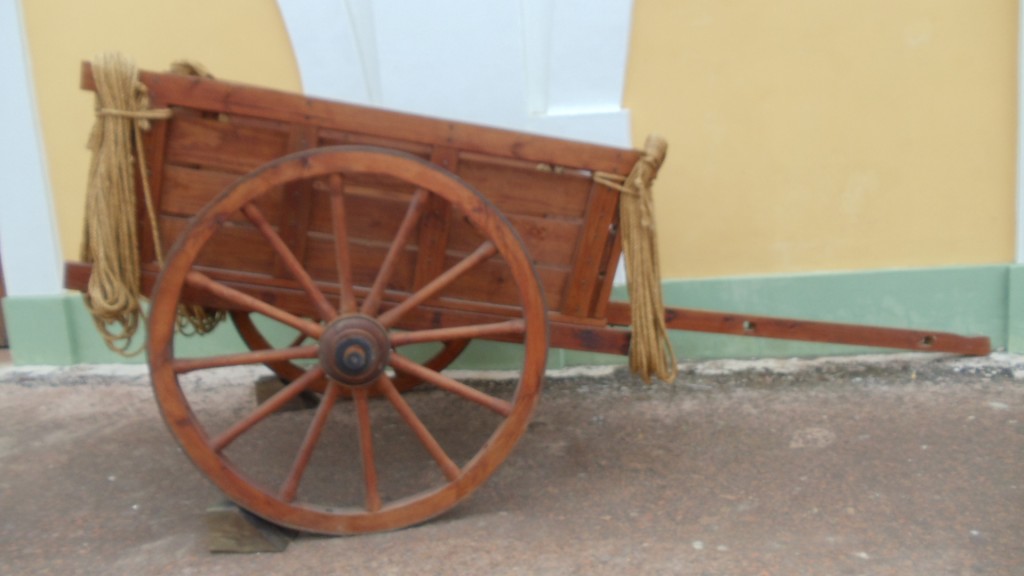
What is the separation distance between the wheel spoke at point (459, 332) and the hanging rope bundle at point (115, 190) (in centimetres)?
73

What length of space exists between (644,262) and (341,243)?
91 centimetres

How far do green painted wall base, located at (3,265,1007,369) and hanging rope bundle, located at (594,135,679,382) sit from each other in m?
1.24

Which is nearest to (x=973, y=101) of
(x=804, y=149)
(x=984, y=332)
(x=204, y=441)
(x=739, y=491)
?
(x=804, y=149)

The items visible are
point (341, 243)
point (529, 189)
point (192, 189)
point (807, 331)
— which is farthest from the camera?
point (807, 331)

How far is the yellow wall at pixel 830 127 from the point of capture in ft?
11.9

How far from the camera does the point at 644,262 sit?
2.48m

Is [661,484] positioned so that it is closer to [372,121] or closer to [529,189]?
[529,189]

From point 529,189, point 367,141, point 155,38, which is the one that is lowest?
point 529,189

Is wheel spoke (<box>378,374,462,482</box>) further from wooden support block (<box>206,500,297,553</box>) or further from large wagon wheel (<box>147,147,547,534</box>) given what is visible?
wooden support block (<box>206,500,297,553</box>)

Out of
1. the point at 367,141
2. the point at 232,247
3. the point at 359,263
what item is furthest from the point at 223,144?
the point at 359,263

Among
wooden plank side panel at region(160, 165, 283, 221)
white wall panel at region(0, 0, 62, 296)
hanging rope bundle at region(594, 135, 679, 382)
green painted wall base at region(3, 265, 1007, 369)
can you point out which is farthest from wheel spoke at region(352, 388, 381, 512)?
white wall panel at region(0, 0, 62, 296)

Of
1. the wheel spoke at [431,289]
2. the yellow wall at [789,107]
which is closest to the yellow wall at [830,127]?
the yellow wall at [789,107]

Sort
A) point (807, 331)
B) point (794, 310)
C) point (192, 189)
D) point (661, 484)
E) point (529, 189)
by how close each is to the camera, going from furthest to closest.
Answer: point (794, 310)
point (807, 331)
point (661, 484)
point (529, 189)
point (192, 189)

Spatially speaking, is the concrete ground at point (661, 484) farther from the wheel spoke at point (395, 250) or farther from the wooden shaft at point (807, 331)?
the wheel spoke at point (395, 250)
